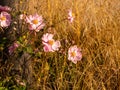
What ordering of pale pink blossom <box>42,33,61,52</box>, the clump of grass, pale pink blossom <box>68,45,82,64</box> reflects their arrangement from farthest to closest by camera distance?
the clump of grass
pale pink blossom <box>68,45,82,64</box>
pale pink blossom <box>42,33,61,52</box>

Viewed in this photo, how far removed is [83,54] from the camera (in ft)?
9.57

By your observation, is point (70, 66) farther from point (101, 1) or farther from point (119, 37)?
point (101, 1)

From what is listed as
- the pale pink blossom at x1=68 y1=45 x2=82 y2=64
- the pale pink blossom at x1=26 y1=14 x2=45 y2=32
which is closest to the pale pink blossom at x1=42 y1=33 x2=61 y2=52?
the pale pink blossom at x1=26 y1=14 x2=45 y2=32

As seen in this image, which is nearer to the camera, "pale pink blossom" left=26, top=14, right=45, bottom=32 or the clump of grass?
"pale pink blossom" left=26, top=14, right=45, bottom=32

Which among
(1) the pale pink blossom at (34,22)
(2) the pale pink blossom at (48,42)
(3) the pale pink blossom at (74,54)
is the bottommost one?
(3) the pale pink blossom at (74,54)

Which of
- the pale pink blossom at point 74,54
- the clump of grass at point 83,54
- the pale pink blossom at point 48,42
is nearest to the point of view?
the pale pink blossom at point 48,42

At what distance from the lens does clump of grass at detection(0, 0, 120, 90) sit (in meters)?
2.68

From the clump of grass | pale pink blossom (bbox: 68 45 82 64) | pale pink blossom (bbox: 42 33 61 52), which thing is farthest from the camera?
the clump of grass

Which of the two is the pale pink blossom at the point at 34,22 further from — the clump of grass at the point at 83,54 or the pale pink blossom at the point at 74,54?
the pale pink blossom at the point at 74,54

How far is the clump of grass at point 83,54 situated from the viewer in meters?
2.68

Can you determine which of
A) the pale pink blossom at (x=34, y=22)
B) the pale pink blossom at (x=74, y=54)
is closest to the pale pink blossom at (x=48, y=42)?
the pale pink blossom at (x=34, y=22)

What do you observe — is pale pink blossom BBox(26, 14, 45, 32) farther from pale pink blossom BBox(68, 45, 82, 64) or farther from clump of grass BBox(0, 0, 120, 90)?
pale pink blossom BBox(68, 45, 82, 64)

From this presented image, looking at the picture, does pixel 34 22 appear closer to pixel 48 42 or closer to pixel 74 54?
pixel 48 42

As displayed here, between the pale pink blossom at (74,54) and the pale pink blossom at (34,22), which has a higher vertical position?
the pale pink blossom at (34,22)
